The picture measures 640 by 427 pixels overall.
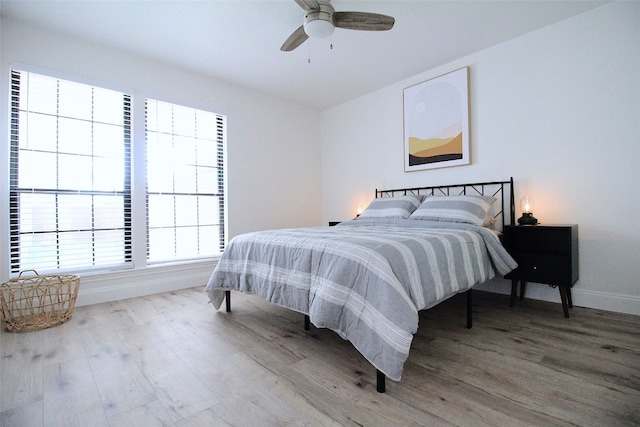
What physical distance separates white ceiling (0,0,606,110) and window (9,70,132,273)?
629 mm

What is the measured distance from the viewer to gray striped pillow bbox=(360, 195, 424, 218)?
312 centimetres

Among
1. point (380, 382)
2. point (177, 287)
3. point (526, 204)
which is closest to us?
point (380, 382)

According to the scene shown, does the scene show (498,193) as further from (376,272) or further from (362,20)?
(376,272)

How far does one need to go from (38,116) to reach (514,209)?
15.3ft

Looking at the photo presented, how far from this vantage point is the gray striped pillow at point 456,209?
262 centimetres

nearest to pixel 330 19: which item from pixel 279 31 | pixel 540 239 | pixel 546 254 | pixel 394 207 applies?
pixel 279 31

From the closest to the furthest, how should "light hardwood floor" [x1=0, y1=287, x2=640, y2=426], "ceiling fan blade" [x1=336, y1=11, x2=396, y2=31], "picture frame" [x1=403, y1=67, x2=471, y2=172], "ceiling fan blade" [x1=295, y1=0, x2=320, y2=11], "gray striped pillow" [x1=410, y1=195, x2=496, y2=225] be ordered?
"light hardwood floor" [x1=0, y1=287, x2=640, y2=426]
"ceiling fan blade" [x1=295, y1=0, x2=320, y2=11]
"ceiling fan blade" [x1=336, y1=11, x2=396, y2=31]
"gray striped pillow" [x1=410, y1=195, x2=496, y2=225]
"picture frame" [x1=403, y1=67, x2=471, y2=172]

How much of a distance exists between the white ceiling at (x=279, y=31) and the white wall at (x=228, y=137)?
174mm

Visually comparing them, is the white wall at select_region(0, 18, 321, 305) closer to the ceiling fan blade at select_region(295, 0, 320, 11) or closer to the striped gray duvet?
the striped gray duvet

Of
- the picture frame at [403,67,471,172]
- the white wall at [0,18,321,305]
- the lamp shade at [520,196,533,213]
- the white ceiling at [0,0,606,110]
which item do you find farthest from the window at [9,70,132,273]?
the lamp shade at [520,196,533,213]

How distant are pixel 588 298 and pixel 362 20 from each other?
9.75 feet

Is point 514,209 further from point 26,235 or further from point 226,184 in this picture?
point 26,235

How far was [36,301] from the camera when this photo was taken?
2.53 meters

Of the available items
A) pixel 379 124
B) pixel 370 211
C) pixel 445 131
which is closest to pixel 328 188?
pixel 379 124
